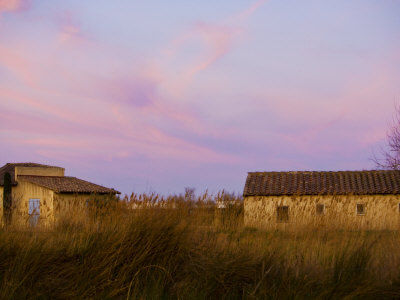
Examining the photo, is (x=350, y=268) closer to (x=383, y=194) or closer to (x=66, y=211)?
(x=66, y=211)

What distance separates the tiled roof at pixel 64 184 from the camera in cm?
3256

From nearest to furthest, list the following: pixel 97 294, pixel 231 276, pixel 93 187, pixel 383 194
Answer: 1. pixel 97 294
2. pixel 231 276
3. pixel 383 194
4. pixel 93 187

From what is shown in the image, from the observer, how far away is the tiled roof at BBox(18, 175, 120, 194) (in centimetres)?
3256

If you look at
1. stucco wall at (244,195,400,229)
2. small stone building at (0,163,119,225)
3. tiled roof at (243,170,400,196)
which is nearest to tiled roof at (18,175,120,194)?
small stone building at (0,163,119,225)

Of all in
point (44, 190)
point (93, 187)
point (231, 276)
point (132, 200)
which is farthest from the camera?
point (93, 187)

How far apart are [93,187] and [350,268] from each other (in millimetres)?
31550

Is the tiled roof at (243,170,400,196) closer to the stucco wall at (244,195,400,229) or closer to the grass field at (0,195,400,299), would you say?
the stucco wall at (244,195,400,229)

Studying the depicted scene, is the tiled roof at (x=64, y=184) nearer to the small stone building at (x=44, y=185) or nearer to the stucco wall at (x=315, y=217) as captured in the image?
the small stone building at (x=44, y=185)

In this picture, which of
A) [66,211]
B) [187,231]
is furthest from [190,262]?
[66,211]

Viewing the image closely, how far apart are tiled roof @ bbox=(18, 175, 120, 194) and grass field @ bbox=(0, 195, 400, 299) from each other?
86.0 ft

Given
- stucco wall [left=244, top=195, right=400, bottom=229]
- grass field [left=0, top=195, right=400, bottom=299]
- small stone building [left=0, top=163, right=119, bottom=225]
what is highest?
small stone building [left=0, top=163, right=119, bottom=225]

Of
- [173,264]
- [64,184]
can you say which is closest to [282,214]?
[173,264]

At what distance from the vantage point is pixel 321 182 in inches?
1172

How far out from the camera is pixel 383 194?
2750cm
